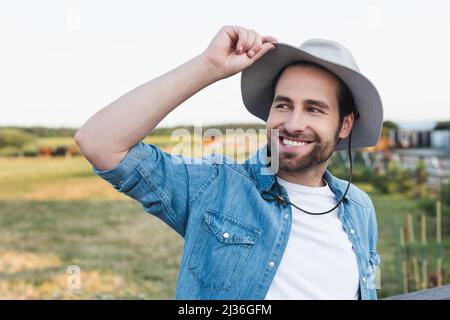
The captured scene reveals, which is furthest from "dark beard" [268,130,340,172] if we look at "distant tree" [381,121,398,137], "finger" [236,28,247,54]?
"distant tree" [381,121,398,137]

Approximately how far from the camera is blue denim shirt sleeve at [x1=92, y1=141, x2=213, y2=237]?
1.31 metres

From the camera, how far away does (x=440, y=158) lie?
5996 millimetres

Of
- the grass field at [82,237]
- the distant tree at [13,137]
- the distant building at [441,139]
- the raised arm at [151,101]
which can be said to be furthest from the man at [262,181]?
the distant tree at [13,137]

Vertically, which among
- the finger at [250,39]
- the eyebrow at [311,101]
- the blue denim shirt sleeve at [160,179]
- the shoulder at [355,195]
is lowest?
the shoulder at [355,195]

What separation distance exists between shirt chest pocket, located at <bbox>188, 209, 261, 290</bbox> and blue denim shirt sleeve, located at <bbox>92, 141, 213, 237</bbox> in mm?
76

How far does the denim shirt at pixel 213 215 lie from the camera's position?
1.34 m

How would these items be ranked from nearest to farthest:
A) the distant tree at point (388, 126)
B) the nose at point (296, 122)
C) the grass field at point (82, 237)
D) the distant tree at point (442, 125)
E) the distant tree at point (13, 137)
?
the nose at point (296, 122) < the grass field at point (82, 237) < the distant tree at point (442, 125) < the distant tree at point (388, 126) < the distant tree at point (13, 137)

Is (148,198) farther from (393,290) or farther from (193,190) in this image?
(393,290)

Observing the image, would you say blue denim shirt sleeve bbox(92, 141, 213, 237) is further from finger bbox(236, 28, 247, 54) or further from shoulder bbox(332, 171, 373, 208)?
shoulder bbox(332, 171, 373, 208)

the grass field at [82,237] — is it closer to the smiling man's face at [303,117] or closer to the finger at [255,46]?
the smiling man's face at [303,117]

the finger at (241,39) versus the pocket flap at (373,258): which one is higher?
the finger at (241,39)

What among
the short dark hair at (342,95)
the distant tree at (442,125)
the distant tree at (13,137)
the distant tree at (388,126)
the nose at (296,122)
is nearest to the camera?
the nose at (296,122)

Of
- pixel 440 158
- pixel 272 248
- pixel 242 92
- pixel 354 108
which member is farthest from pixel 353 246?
pixel 440 158

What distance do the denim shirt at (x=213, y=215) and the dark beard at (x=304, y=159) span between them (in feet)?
0.26
